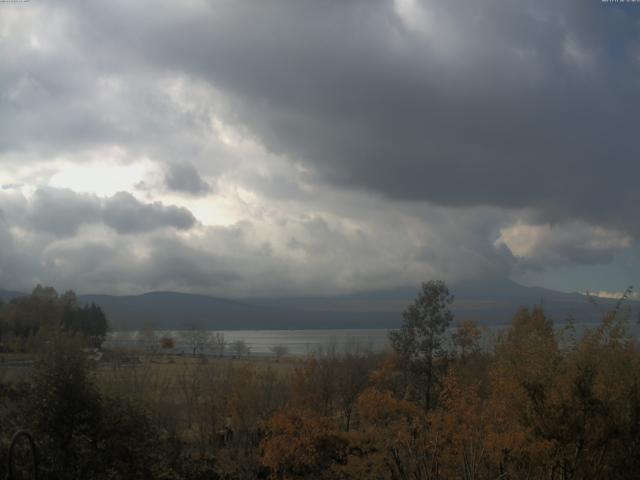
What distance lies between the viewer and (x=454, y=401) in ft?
60.6

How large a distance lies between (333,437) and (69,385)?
11739 mm

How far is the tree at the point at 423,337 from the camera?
28.9m

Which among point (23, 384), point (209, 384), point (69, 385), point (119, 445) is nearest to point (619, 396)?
point (119, 445)

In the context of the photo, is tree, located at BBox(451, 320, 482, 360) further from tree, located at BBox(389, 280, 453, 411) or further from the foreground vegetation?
the foreground vegetation

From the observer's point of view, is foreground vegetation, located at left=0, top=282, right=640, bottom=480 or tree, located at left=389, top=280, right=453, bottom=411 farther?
tree, located at left=389, top=280, right=453, bottom=411

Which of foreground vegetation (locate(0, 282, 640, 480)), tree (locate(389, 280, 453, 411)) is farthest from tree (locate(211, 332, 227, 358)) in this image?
foreground vegetation (locate(0, 282, 640, 480))

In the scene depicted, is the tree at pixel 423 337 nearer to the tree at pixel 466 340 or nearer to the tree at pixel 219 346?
the tree at pixel 466 340

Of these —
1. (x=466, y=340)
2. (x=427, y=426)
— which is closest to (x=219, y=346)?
(x=466, y=340)

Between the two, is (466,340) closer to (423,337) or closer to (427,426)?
(423,337)

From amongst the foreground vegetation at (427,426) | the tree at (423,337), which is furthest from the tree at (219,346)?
the foreground vegetation at (427,426)

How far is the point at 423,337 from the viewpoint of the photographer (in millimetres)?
29031

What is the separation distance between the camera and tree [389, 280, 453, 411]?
28.9m

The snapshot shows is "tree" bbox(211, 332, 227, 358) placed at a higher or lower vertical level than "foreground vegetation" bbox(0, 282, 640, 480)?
lower

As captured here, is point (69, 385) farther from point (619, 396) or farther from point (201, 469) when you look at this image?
point (619, 396)
